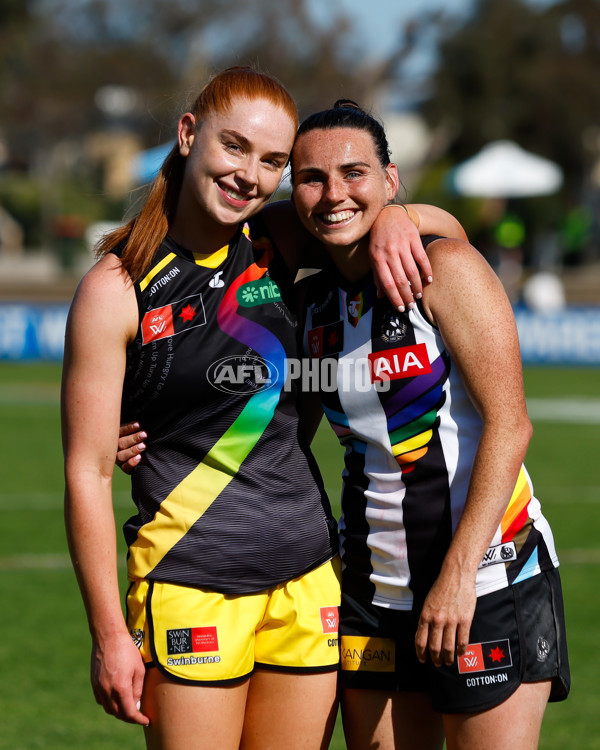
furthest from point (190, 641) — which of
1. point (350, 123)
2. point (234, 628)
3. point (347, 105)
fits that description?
point (347, 105)

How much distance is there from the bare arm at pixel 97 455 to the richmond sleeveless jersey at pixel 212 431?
0.11m

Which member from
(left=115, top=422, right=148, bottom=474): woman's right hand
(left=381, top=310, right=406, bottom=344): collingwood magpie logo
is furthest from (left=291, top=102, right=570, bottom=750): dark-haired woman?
(left=115, top=422, right=148, bottom=474): woman's right hand

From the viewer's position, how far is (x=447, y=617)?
2.79 metres

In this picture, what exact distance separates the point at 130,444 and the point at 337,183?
918mm

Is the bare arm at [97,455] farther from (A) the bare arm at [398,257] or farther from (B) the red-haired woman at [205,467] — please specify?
(A) the bare arm at [398,257]

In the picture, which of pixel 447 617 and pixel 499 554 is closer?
pixel 447 617

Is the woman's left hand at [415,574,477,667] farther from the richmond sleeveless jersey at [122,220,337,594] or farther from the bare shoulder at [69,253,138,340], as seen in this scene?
the bare shoulder at [69,253,138,340]

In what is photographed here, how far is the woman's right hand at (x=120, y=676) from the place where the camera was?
2.82 m

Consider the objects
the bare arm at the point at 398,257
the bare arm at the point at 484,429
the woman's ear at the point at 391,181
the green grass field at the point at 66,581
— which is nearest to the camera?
the bare arm at the point at 484,429

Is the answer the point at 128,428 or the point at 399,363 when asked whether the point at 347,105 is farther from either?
the point at 128,428

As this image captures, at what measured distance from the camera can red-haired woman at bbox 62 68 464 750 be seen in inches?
112

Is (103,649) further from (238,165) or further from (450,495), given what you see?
(238,165)

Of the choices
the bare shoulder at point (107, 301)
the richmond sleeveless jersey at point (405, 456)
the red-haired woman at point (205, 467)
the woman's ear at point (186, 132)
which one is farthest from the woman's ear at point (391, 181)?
the bare shoulder at point (107, 301)

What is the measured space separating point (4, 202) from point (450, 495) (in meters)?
43.7
